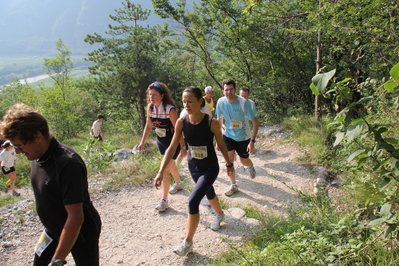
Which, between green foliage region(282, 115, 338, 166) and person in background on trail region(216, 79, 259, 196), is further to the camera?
green foliage region(282, 115, 338, 166)

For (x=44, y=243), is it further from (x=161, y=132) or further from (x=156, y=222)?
(x=161, y=132)

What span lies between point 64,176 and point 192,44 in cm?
1234

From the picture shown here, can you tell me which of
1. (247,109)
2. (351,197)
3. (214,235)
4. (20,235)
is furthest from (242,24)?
(20,235)

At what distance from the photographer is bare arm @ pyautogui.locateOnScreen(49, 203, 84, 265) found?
1.68 meters

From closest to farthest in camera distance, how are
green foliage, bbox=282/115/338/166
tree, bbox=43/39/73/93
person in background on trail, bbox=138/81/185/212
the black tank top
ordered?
the black tank top < person in background on trail, bbox=138/81/185/212 < green foliage, bbox=282/115/338/166 < tree, bbox=43/39/73/93

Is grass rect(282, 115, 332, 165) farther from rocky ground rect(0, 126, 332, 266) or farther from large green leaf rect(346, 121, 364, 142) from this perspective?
large green leaf rect(346, 121, 364, 142)

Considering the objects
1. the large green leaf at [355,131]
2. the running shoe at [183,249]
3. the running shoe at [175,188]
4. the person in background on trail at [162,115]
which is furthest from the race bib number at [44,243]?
the running shoe at [175,188]

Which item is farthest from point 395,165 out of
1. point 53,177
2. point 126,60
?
point 126,60

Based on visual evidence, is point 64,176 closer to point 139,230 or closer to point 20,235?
point 139,230

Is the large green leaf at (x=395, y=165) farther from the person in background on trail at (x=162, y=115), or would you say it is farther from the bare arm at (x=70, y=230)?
the person in background on trail at (x=162, y=115)

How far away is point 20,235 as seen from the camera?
3916mm

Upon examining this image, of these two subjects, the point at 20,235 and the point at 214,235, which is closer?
the point at 214,235

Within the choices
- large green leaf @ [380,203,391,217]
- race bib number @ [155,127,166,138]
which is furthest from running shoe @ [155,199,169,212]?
large green leaf @ [380,203,391,217]

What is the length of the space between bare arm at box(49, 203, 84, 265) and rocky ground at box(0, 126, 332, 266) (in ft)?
4.68
